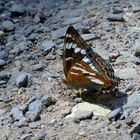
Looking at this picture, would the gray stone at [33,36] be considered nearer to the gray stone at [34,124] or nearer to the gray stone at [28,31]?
the gray stone at [28,31]

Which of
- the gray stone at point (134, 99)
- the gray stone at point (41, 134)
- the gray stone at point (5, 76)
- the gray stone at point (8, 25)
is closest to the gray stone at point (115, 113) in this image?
the gray stone at point (134, 99)

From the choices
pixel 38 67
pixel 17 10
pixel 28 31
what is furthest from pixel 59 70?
pixel 17 10

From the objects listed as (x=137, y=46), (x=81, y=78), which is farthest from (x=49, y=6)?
(x=81, y=78)

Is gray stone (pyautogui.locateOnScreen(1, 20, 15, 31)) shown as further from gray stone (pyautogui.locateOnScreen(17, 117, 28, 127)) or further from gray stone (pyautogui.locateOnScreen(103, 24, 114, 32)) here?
gray stone (pyautogui.locateOnScreen(17, 117, 28, 127))

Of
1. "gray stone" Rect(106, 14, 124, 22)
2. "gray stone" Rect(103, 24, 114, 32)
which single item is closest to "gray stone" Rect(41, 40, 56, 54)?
"gray stone" Rect(103, 24, 114, 32)

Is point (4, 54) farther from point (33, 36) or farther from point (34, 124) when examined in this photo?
point (34, 124)
